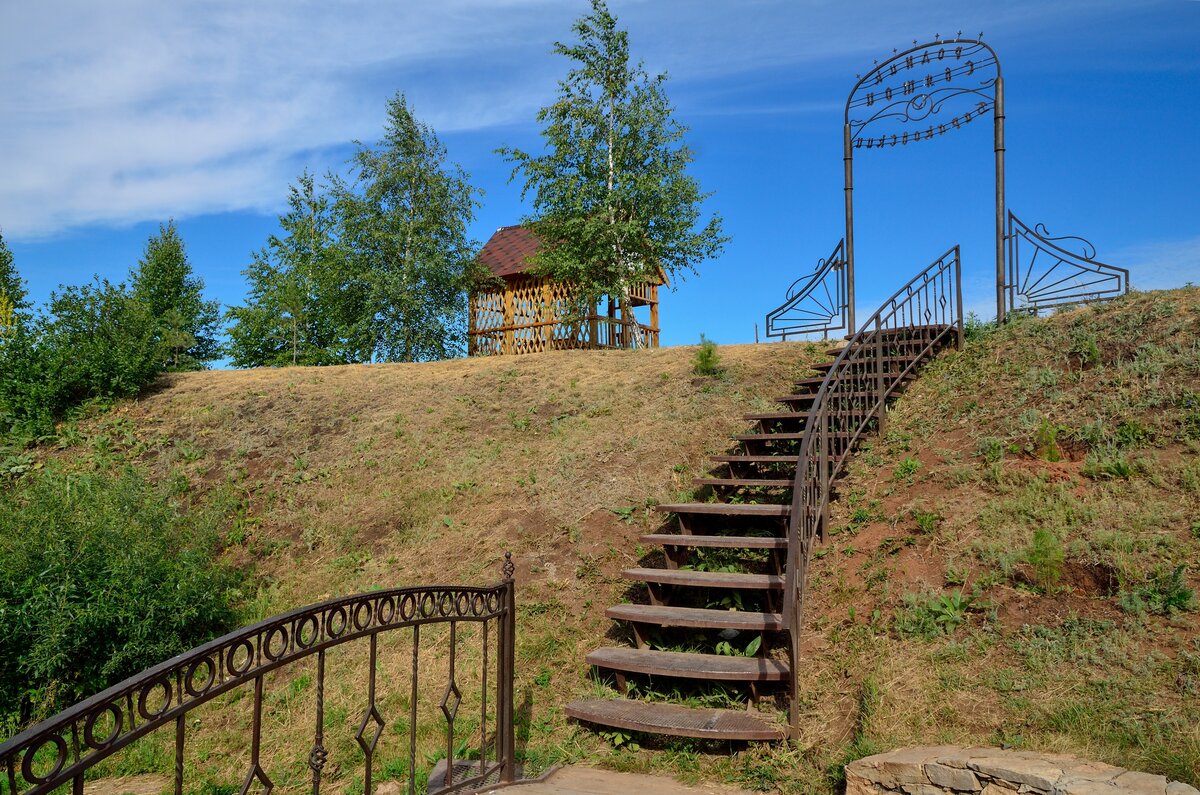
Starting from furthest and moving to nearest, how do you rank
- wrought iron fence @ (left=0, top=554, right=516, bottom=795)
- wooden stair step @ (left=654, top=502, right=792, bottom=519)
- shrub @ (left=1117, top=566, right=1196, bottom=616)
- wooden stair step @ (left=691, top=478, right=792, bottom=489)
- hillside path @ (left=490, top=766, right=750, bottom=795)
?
wooden stair step @ (left=691, top=478, right=792, bottom=489) < wooden stair step @ (left=654, top=502, right=792, bottom=519) < shrub @ (left=1117, top=566, right=1196, bottom=616) < hillside path @ (left=490, top=766, right=750, bottom=795) < wrought iron fence @ (left=0, top=554, right=516, bottom=795)

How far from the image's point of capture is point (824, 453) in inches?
271

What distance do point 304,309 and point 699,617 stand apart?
75.8 feet

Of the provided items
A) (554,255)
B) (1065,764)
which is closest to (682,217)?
(554,255)

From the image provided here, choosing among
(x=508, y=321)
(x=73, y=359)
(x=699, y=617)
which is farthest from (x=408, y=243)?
(x=699, y=617)

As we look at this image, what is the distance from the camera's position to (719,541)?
21.6 feet

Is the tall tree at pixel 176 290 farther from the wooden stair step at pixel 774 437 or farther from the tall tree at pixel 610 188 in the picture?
the wooden stair step at pixel 774 437

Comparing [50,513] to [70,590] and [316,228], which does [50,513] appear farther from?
[316,228]

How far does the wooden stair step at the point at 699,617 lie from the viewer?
5.64 meters

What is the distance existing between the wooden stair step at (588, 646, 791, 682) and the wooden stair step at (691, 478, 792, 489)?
2.10 metres

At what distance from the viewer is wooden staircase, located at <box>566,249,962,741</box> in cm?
537

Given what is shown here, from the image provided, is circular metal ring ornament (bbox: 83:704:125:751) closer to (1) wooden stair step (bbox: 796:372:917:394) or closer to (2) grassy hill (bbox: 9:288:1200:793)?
(2) grassy hill (bbox: 9:288:1200:793)

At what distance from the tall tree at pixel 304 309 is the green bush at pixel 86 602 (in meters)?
15.6

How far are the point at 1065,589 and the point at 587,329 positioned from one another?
14.9 meters

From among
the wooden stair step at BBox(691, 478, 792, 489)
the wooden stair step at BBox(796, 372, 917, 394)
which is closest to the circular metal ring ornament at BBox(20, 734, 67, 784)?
the wooden stair step at BBox(691, 478, 792, 489)
